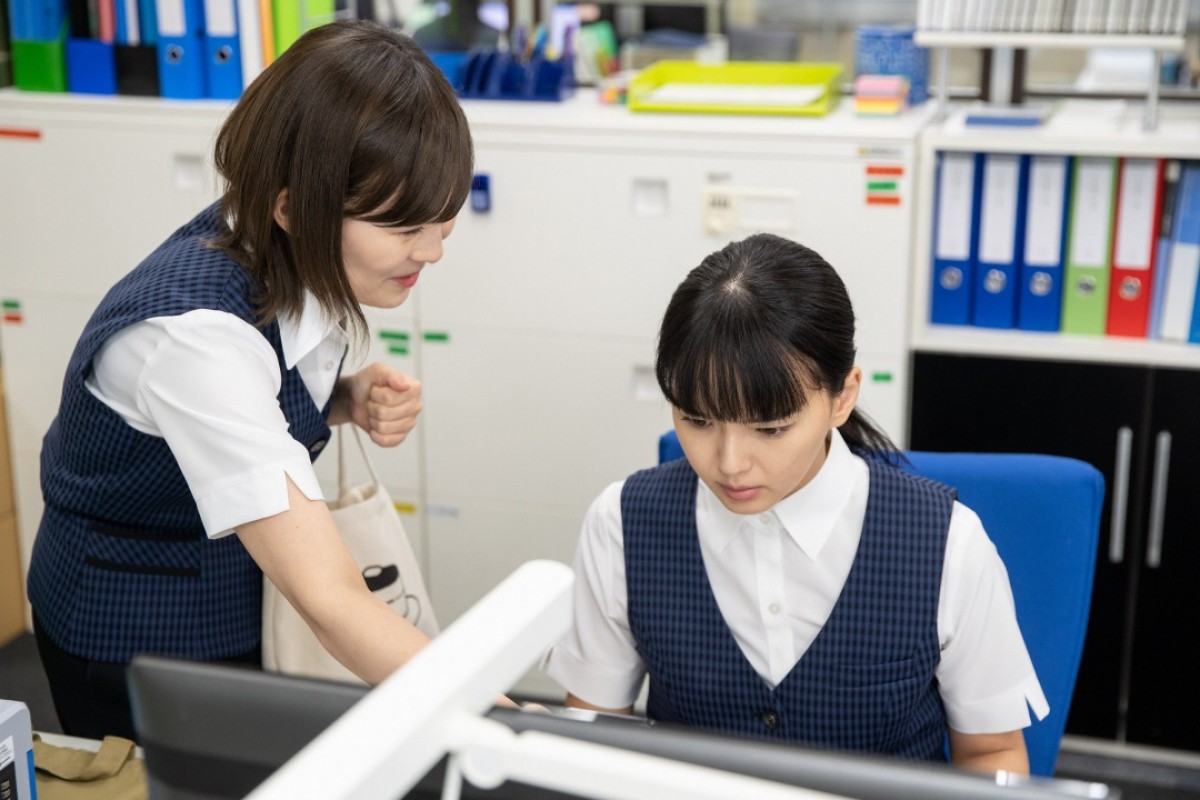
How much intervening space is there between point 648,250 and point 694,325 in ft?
4.17

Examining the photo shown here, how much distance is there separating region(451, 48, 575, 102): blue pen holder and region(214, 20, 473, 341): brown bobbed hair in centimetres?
149

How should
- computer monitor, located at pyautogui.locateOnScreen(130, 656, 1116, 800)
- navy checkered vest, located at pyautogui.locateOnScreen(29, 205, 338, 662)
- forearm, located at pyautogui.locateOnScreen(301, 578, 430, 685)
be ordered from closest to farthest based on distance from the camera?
1. computer monitor, located at pyautogui.locateOnScreen(130, 656, 1116, 800)
2. forearm, located at pyautogui.locateOnScreen(301, 578, 430, 685)
3. navy checkered vest, located at pyautogui.locateOnScreen(29, 205, 338, 662)

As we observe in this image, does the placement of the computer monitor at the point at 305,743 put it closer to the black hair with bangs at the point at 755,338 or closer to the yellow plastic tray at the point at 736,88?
the black hair with bangs at the point at 755,338

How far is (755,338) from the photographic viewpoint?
1252 millimetres

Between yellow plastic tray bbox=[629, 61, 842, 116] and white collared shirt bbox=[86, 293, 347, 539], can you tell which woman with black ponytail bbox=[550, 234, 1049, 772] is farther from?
yellow plastic tray bbox=[629, 61, 842, 116]

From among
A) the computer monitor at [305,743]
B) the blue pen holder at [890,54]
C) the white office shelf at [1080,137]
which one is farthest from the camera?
the blue pen holder at [890,54]

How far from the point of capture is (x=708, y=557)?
1.41 metres

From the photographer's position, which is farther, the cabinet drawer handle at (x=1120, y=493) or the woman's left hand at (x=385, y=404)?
the cabinet drawer handle at (x=1120, y=493)

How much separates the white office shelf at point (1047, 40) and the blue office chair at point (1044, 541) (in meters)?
1.15

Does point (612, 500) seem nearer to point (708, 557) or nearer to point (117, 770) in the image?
point (708, 557)

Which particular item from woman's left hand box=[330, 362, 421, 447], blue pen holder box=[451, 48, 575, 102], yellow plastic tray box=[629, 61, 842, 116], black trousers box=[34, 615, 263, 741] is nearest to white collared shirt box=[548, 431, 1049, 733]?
woman's left hand box=[330, 362, 421, 447]

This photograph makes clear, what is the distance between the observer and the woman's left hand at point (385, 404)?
1536 mm

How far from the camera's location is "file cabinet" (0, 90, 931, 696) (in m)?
2.43

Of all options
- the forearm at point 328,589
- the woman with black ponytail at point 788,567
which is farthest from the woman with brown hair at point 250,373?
the woman with black ponytail at point 788,567
